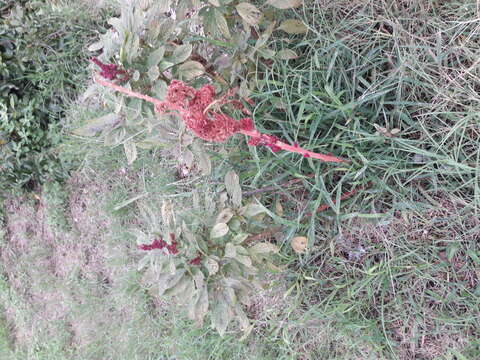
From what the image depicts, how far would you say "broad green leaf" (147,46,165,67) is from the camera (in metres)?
1.53

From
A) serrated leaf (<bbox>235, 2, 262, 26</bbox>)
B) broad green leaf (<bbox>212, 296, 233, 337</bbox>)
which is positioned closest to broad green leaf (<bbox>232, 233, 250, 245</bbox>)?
broad green leaf (<bbox>212, 296, 233, 337</bbox>)

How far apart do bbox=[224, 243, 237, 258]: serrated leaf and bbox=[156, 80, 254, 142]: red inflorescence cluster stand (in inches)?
16.6

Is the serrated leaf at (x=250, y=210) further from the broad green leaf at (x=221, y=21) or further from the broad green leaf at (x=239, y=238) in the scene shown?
the broad green leaf at (x=221, y=21)

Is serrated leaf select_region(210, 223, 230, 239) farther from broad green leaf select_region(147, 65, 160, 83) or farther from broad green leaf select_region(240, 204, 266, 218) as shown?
broad green leaf select_region(147, 65, 160, 83)

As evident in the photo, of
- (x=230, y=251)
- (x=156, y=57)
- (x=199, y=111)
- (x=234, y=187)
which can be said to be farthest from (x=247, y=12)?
(x=230, y=251)

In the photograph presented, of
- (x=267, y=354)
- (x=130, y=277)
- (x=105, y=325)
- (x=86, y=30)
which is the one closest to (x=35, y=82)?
(x=86, y=30)

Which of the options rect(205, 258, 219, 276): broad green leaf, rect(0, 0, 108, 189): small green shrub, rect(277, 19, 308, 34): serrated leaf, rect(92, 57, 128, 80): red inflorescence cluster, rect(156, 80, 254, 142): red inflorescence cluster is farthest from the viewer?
rect(0, 0, 108, 189): small green shrub

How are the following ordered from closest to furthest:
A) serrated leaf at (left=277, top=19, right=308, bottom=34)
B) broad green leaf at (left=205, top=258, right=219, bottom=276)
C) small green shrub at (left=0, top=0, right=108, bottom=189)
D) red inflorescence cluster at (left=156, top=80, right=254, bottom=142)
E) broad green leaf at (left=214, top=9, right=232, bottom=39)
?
red inflorescence cluster at (left=156, top=80, right=254, bottom=142) → broad green leaf at (left=205, top=258, right=219, bottom=276) → broad green leaf at (left=214, top=9, right=232, bottom=39) → serrated leaf at (left=277, top=19, right=308, bottom=34) → small green shrub at (left=0, top=0, right=108, bottom=189)

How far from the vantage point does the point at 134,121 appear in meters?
1.61

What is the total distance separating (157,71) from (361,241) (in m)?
1.06

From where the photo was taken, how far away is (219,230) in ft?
5.18

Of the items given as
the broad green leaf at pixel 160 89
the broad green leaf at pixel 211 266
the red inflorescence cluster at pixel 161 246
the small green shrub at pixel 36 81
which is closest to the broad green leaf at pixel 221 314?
the broad green leaf at pixel 211 266

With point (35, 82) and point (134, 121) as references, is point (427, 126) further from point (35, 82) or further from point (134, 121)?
point (35, 82)

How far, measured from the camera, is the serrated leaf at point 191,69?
1.64m
